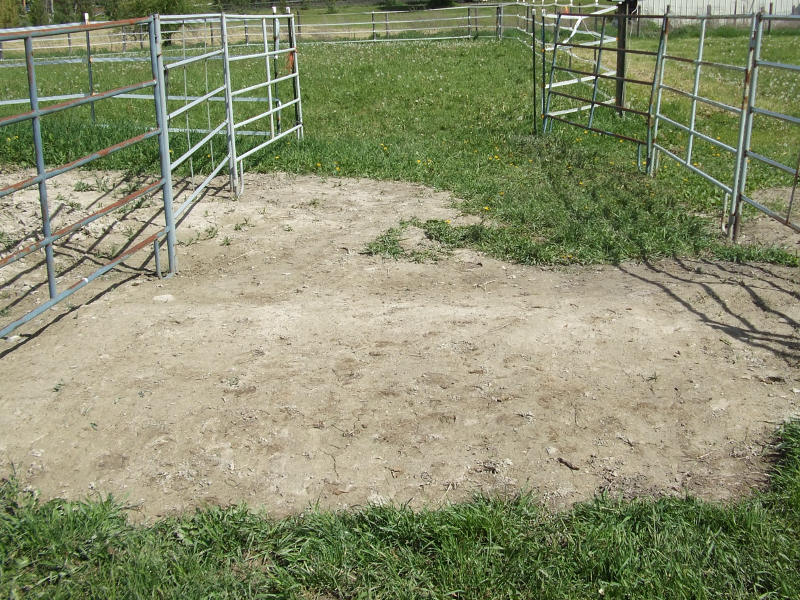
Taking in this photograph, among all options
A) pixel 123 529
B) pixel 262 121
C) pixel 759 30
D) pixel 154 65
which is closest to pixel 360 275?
pixel 154 65

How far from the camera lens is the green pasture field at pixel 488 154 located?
6906 millimetres

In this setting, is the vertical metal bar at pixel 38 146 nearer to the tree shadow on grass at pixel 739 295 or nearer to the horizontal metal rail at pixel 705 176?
the tree shadow on grass at pixel 739 295

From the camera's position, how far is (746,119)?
6734 millimetres

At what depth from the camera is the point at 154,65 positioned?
5.78 meters

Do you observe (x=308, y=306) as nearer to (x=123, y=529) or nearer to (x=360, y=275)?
(x=360, y=275)

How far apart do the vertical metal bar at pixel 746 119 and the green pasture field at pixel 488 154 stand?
0.73 ft

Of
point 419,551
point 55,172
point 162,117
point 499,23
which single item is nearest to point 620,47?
point 162,117

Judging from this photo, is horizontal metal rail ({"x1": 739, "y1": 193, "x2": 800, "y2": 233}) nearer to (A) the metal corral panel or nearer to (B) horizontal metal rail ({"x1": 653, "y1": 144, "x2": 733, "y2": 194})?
(B) horizontal metal rail ({"x1": 653, "y1": 144, "x2": 733, "y2": 194})

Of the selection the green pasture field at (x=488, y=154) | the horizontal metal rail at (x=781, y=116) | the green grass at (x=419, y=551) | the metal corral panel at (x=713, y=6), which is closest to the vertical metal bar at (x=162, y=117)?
the green pasture field at (x=488, y=154)

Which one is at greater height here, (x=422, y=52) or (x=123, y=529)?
(x=422, y=52)

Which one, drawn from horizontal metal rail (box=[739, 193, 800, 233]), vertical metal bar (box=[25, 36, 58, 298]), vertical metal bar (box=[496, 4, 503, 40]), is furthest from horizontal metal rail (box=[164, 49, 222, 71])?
vertical metal bar (box=[496, 4, 503, 40])

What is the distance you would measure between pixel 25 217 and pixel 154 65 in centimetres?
240

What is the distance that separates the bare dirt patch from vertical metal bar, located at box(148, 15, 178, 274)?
0.96 ft

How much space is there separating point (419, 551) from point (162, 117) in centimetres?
402
